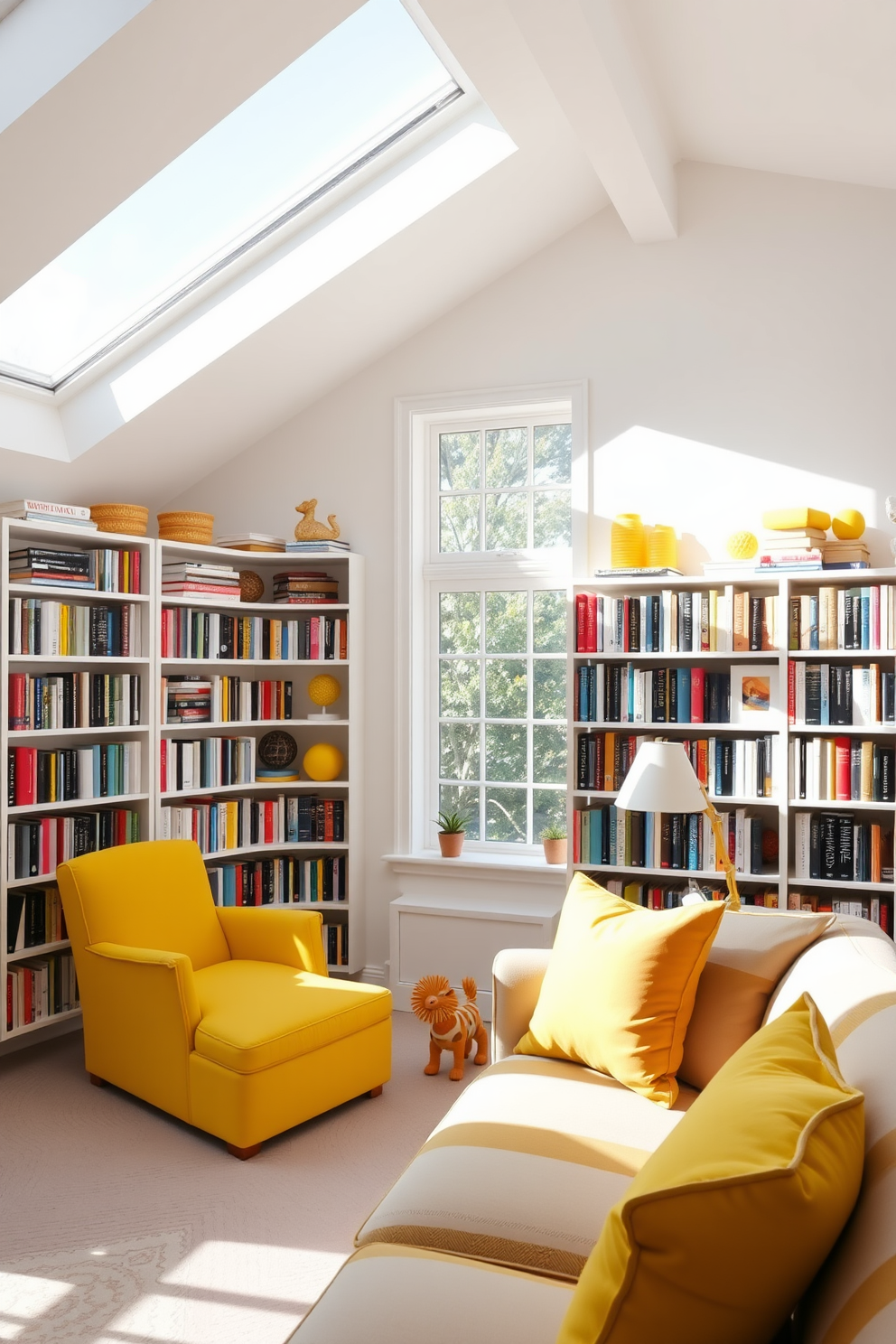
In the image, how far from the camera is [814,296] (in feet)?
13.2

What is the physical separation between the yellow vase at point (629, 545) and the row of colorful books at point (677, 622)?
5.3 inches

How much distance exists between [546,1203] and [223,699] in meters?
3.04

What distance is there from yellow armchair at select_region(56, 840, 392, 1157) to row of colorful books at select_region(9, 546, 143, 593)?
1044 mm

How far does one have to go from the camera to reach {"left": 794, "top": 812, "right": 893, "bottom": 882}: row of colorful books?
3707 millimetres

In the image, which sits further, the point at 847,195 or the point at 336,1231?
the point at 847,195

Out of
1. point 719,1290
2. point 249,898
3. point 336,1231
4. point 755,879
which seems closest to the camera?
point 719,1290

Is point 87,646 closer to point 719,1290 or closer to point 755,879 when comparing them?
point 755,879

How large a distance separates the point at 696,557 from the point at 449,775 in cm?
150

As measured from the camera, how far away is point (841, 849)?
3.76 m

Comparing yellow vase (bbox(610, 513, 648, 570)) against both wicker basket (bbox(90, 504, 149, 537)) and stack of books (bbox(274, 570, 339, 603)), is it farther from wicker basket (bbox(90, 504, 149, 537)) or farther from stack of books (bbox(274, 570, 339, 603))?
wicker basket (bbox(90, 504, 149, 537))

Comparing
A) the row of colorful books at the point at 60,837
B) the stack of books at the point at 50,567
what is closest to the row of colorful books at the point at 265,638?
the stack of books at the point at 50,567

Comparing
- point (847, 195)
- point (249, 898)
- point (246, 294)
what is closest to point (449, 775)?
point (249, 898)

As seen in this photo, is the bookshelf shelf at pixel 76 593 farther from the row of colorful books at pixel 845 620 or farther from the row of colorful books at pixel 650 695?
the row of colorful books at pixel 845 620

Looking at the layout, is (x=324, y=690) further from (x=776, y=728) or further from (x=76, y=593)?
(x=776, y=728)
